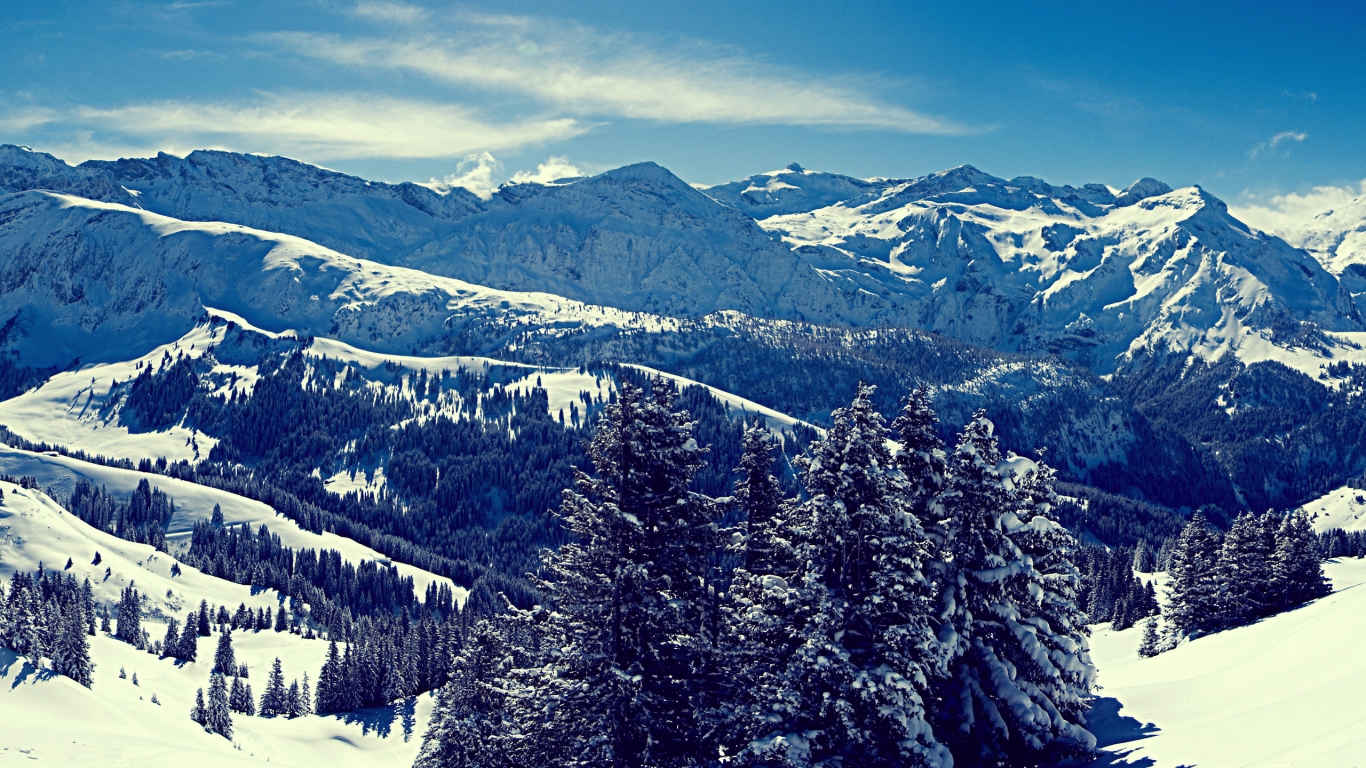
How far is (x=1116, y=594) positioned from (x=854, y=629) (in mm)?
125935

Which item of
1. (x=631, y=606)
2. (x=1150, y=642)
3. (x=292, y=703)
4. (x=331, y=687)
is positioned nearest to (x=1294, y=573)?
(x=1150, y=642)

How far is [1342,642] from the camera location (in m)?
35.9

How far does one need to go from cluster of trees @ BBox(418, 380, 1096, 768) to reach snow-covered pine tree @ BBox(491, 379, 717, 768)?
0.22 ft

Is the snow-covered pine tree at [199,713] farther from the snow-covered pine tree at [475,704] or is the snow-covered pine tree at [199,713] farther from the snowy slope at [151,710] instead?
the snow-covered pine tree at [475,704]

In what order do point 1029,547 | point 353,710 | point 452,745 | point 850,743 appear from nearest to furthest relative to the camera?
point 850,743, point 1029,547, point 452,745, point 353,710

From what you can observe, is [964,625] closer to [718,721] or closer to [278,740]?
[718,721]

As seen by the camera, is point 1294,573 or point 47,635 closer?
point 1294,573

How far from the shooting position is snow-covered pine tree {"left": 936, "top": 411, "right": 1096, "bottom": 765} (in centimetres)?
3244

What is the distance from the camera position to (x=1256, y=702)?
110 ft

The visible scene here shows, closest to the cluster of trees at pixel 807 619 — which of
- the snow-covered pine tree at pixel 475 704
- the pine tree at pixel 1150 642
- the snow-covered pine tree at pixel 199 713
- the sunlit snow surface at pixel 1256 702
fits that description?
the sunlit snow surface at pixel 1256 702

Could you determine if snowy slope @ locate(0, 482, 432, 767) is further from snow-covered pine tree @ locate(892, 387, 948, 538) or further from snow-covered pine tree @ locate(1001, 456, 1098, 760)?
snow-covered pine tree @ locate(1001, 456, 1098, 760)

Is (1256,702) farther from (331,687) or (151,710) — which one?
(331,687)

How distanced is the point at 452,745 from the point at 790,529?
30092 millimetres

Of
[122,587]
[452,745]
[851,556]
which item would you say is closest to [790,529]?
[851,556]
